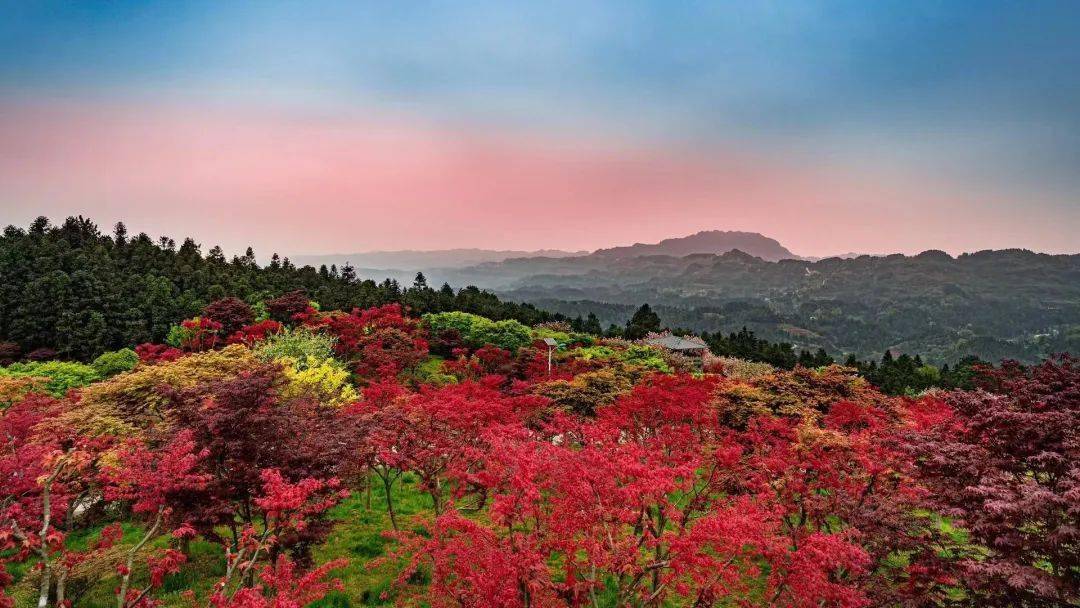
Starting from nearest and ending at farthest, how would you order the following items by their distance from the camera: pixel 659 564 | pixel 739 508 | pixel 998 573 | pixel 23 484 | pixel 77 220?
pixel 998 573 < pixel 659 564 < pixel 23 484 < pixel 739 508 < pixel 77 220

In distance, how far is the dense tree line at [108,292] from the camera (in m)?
33.8

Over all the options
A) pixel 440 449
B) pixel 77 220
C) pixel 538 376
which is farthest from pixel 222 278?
pixel 440 449

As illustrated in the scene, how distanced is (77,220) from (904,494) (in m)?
65.7

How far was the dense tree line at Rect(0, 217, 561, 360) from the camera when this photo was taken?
33750 mm

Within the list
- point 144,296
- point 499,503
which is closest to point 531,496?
point 499,503

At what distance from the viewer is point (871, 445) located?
A: 9.67m

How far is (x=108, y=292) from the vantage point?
35.9m

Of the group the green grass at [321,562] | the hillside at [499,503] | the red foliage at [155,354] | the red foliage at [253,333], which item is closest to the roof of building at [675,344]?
the hillside at [499,503]

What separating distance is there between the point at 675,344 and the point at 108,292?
1732 inches

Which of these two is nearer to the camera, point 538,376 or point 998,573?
point 998,573

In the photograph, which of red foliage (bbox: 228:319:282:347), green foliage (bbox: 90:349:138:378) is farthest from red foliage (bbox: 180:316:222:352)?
green foliage (bbox: 90:349:138:378)

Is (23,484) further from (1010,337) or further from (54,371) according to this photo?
(1010,337)

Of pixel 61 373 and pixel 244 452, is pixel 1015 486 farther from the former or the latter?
pixel 61 373

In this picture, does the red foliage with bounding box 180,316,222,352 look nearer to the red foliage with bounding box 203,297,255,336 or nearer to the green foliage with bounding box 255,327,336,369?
the red foliage with bounding box 203,297,255,336
